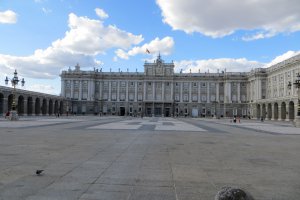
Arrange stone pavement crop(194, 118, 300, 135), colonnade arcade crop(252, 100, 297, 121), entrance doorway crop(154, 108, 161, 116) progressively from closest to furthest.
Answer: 1. stone pavement crop(194, 118, 300, 135)
2. colonnade arcade crop(252, 100, 297, 121)
3. entrance doorway crop(154, 108, 161, 116)

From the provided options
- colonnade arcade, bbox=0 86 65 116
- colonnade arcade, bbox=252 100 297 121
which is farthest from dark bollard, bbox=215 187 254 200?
colonnade arcade, bbox=252 100 297 121

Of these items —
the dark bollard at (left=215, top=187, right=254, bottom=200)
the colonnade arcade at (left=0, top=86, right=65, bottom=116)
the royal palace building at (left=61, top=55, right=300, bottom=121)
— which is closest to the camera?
the dark bollard at (left=215, top=187, right=254, bottom=200)

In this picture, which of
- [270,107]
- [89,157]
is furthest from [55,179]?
[270,107]

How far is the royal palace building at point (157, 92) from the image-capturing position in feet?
414

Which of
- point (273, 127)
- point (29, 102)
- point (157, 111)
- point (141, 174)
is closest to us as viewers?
point (141, 174)

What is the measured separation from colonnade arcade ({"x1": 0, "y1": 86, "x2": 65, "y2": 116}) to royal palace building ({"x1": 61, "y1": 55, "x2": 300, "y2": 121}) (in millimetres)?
20001

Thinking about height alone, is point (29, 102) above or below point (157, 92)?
below

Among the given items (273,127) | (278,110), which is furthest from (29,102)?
(273,127)

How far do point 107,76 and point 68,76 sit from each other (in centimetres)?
1452

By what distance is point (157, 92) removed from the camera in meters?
130

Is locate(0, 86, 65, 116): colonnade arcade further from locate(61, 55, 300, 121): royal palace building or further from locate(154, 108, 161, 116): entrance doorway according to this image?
locate(154, 108, 161, 116): entrance doorway

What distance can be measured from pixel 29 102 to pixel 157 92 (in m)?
55.8

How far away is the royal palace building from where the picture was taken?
126 metres

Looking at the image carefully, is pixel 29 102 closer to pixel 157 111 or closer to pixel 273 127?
pixel 157 111
